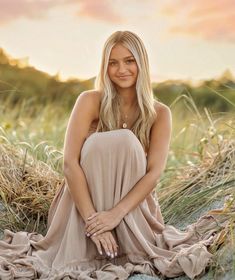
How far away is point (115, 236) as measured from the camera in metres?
3.49

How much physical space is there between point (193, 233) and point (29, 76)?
700 cm

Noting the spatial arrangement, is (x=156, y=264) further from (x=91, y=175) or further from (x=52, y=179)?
(x=52, y=179)

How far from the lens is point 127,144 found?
336 centimetres

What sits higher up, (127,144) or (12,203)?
(127,144)

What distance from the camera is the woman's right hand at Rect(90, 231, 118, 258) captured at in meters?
3.35

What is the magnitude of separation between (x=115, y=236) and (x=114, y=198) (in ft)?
0.64

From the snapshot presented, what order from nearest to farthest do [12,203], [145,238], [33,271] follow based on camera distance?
[33,271], [145,238], [12,203]

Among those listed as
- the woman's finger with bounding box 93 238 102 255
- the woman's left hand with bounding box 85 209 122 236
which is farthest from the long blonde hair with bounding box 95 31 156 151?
the woman's finger with bounding box 93 238 102 255

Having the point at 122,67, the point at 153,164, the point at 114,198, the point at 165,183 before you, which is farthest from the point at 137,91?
the point at 165,183

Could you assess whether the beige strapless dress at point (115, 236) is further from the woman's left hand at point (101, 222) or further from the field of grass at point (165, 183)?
the field of grass at point (165, 183)

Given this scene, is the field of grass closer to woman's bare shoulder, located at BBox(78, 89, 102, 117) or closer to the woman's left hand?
the woman's left hand

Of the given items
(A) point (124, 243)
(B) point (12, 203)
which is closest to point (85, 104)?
(A) point (124, 243)

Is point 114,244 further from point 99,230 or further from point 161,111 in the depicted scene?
point 161,111

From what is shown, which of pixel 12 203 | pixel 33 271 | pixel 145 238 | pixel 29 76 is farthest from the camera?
pixel 29 76
